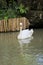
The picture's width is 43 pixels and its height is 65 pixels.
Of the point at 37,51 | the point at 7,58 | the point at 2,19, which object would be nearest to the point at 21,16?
the point at 2,19

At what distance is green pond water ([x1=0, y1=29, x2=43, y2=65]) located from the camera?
9607 mm

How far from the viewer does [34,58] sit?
9.95 m

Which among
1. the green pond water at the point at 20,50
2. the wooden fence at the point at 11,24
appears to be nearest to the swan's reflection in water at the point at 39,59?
the green pond water at the point at 20,50

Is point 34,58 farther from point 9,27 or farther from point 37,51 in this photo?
point 9,27

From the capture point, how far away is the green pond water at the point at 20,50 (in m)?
9.61

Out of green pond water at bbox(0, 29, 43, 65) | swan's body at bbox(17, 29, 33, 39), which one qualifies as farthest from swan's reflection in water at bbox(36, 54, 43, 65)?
swan's body at bbox(17, 29, 33, 39)

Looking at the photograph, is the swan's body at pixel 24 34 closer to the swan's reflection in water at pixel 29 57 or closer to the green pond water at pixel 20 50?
the green pond water at pixel 20 50

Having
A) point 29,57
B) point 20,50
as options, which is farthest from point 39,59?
point 20,50

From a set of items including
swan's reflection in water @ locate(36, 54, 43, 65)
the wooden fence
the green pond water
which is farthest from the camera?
the wooden fence

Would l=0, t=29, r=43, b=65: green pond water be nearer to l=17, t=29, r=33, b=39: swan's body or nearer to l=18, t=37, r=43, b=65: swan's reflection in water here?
l=18, t=37, r=43, b=65: swan's reflection in water

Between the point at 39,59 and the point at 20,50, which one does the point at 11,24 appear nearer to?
the point at 20,50

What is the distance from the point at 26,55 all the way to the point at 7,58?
2.62 feet

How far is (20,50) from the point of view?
37.7ft

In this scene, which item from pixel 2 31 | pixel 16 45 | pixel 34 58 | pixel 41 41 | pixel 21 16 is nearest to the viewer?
pixel 34 58
